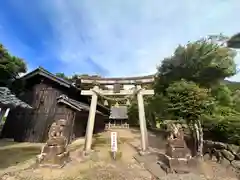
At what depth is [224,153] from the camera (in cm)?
840

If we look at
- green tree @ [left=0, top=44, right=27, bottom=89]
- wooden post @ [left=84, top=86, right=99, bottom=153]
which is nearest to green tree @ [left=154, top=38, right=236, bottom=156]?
wooden post @ [left=84, top=86, right=99, bottom=153]

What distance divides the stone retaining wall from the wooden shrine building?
9.23 meters

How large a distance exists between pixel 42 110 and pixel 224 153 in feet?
44.0

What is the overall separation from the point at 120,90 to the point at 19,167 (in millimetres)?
7135

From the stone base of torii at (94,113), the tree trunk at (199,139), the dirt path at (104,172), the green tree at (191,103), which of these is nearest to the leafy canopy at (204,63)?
the green tree at (191,103)

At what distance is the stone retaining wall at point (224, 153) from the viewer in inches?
313

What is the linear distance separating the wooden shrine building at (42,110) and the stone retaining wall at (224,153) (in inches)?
363

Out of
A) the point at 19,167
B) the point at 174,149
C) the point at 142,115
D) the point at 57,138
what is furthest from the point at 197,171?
the point at 19,167

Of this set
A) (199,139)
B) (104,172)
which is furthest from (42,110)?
(199,139)

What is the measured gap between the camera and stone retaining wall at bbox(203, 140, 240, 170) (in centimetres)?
796

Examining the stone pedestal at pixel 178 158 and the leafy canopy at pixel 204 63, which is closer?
the stone pedestal at pixel 178 158

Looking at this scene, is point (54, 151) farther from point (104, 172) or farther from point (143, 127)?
point (143, 127)

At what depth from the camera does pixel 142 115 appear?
10922 mm

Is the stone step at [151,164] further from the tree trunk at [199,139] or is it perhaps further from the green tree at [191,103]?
the green tree at [191,103]
